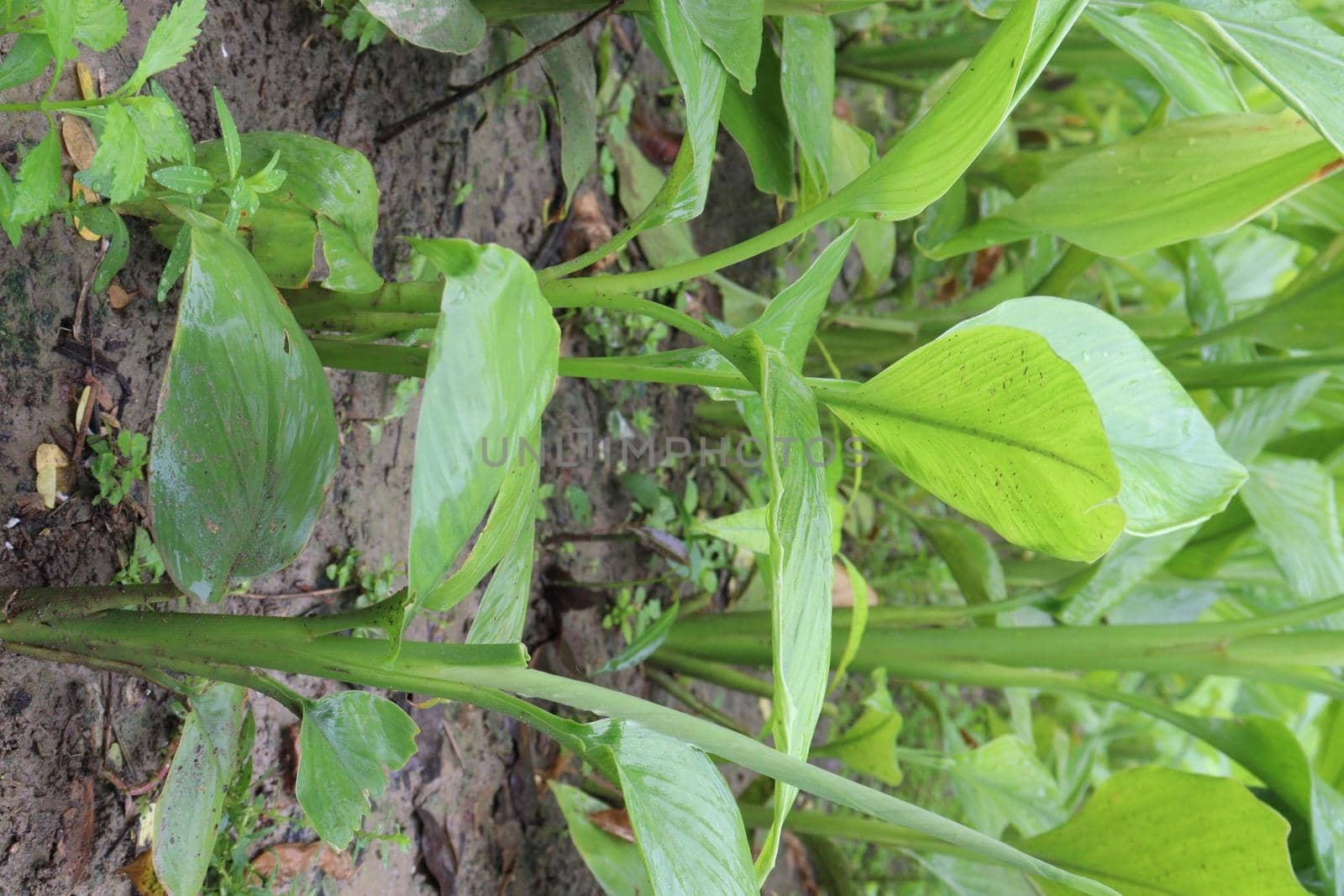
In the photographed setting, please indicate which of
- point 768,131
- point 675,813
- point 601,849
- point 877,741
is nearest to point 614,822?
point 601,849

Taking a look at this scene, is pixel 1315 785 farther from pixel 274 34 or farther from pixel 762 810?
pixel 274 34

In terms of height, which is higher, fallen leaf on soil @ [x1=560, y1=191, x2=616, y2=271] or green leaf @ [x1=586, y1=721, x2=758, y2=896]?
fallen leaf on soil @ [x1=560, y1=191, x2=616, y2=271]

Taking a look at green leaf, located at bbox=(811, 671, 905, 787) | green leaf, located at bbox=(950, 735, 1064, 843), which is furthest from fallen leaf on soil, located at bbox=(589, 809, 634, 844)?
green leaf, located at bbox=(950, 735, 1064, 843)

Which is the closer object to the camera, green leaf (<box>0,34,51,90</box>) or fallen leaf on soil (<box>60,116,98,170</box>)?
green leaf (<box>0,34,51,90</box>)

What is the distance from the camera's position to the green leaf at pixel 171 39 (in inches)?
15.6

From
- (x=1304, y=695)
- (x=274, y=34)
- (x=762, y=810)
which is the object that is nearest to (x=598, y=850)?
(x=762, y=810)

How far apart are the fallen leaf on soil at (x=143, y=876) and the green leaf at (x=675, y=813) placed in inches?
13.3

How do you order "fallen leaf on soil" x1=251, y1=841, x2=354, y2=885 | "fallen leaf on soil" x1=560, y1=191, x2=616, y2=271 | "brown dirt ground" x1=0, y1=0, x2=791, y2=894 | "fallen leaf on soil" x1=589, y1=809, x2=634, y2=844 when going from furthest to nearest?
"fallen leaf on soil" x1=560, y1=191, x2=616, y2=271 < "fallen leaf on soil" x1=589, y1=809, x2=634, y2=844 < "fallen leaf on soil" x1=251, y1=841, x2=354, y2=885 < "brown dirt ground" x1=0, y1=0, x2=791, y2=894

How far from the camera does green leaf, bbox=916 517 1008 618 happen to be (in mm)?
1007

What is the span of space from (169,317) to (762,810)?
2.51ft

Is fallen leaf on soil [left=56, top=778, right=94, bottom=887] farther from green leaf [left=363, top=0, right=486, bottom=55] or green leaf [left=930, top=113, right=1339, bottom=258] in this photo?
green leaf [left=930, top=113, right=1339, bottom=258]

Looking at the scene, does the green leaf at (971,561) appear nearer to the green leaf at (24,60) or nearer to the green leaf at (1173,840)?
the green leaf at (1173,840)

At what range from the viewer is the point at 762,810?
104cm

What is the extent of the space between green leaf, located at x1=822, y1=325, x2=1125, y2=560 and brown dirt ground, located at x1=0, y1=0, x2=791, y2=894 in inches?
16.9
